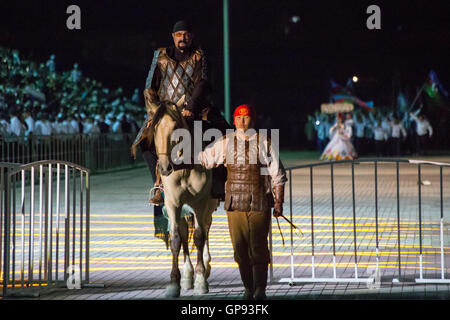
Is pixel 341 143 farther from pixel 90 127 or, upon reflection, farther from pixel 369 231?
pixel 369 231

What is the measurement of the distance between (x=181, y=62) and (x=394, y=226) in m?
6.22

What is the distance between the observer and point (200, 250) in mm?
9219

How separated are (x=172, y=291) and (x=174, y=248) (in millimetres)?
533

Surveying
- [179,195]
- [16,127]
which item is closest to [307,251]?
[179,195]

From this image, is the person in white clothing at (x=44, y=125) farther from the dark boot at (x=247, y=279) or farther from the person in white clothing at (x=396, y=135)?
the dark boot at (x=247, y=279)

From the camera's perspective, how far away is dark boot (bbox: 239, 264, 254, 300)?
27.5ft

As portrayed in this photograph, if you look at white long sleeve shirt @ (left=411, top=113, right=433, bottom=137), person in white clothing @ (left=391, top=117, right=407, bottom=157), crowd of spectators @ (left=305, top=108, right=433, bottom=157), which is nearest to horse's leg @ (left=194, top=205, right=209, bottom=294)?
crowd of spectators @ (left=305, top=108, right=433, bottom=157)

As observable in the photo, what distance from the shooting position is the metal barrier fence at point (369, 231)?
9.66m

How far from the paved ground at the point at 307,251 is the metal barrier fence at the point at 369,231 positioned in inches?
0.7

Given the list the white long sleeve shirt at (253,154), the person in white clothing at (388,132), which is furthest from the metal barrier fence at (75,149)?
the white long sleeve shirt at (253,154)

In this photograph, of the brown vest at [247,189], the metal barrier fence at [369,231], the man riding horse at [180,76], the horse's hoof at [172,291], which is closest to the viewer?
the brown vest at [247,189]

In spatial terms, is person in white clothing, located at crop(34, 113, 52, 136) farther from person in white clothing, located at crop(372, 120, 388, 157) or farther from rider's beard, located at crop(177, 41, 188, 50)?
rider's beard, located at crop(177, 41, 188, 50)
